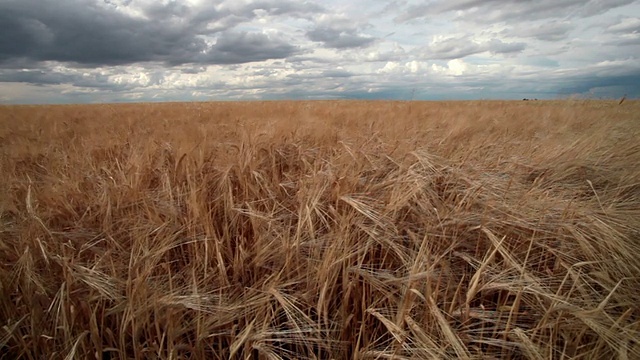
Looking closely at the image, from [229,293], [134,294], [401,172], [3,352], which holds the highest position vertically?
[401,172]

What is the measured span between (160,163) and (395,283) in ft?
5.98

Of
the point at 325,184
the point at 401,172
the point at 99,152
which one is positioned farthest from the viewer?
the point at 99,152

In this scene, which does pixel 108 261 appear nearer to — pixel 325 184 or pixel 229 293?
pixel 229 293

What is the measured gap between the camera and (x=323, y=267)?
1033 mm

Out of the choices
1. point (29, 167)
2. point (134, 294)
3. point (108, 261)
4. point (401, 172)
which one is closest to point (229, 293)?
point (134, 294)

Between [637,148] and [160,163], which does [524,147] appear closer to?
[637,148]

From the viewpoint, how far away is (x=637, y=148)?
276 cm

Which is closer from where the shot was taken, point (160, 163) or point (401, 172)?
point (401, 172)

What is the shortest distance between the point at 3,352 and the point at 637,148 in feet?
14.1

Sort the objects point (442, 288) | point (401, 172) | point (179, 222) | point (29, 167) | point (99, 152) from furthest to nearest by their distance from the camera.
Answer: point (99, 152) → point (29, 167) → point (401, 172) → point (179, 222) → point (442, 288)

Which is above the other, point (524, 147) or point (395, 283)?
point (524, 147)

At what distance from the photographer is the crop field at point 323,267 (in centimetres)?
91

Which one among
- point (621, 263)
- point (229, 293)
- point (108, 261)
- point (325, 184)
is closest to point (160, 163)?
point (108, 261)

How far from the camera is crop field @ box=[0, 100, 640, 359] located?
0.91m
